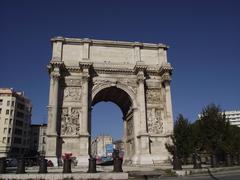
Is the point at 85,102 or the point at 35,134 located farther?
the point at 35,134

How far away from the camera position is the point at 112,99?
97.5 ft

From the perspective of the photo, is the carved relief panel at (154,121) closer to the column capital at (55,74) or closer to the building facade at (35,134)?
the column capital at (55,74)

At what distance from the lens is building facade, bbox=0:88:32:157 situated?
4963cm

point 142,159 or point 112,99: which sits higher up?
point 112,99

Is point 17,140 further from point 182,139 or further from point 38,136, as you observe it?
point 182,139

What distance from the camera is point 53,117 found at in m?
23.2

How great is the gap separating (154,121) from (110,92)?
548 centimetres

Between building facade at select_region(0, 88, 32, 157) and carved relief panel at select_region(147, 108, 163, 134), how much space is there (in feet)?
111

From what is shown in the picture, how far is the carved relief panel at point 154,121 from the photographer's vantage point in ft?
83.2

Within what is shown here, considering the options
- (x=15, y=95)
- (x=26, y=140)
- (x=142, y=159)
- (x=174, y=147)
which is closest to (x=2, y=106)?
(x=15, y=95)

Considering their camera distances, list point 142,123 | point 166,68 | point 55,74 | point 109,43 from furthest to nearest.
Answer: point 109,43, point 166,68, point 142,123, point 55,74

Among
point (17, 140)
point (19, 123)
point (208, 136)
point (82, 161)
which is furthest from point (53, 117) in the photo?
point (19, 123)

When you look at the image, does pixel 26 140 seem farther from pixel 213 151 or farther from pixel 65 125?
pixel 213 151

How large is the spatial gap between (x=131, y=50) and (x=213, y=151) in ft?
43.6
